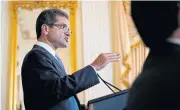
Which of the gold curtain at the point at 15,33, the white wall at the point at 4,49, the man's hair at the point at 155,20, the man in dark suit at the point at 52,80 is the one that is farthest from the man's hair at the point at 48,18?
the white wall at the point at 4,49

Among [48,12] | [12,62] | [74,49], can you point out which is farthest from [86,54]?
[48,12]

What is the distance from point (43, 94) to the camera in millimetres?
1361

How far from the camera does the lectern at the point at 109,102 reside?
3.75 feet

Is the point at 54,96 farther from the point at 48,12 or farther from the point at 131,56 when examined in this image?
the point at 131,56

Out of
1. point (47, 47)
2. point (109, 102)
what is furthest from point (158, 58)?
point (47, 47)

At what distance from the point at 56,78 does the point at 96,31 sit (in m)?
1.90

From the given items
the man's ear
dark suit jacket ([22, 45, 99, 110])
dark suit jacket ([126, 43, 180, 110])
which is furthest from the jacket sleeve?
dark suit jacket ([126, 43, 180, 110])

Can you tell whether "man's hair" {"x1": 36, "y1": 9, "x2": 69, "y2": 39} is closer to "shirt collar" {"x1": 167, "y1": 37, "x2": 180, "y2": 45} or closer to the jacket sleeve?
the jacket sleeve

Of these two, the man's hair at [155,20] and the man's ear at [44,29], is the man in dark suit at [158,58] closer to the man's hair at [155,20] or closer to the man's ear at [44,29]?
the man's hair at [155,20]

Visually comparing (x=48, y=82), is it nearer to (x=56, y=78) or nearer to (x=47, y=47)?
(x=56, y=78)

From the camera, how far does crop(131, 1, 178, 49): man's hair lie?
21.3 inches

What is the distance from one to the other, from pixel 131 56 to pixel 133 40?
→ 0.15 meters

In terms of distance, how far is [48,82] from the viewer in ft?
4.45

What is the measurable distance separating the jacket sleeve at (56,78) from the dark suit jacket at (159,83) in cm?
79
